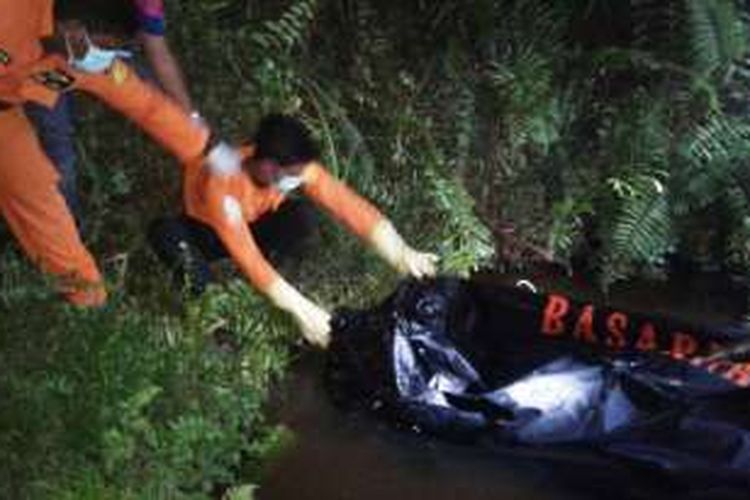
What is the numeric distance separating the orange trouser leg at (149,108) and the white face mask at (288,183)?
0.34m

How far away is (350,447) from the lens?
517cm

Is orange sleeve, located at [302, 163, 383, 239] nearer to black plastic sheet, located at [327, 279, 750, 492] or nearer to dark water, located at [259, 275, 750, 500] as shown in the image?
black plastic sheet, located at [327, 279, 750, 492]

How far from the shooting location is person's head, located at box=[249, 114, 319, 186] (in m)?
4.94

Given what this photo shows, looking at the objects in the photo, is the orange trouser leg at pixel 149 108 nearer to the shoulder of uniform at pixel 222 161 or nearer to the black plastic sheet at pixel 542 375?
the shoulder of uniform at pixel 222 161

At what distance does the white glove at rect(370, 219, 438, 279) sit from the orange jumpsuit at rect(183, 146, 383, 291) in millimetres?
260

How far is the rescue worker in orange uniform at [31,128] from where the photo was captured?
4359 mm

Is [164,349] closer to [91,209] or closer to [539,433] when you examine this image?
[91,209]

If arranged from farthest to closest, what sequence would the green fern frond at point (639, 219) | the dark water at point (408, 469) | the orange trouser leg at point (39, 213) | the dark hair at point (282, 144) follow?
the green fern frond at point (639, 219)
the dark hair at point (282, 144)
the dark water at point (408, 469)
the orange trouser leg at point (39, 213)

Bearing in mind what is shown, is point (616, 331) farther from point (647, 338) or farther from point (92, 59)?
point (92, 59)

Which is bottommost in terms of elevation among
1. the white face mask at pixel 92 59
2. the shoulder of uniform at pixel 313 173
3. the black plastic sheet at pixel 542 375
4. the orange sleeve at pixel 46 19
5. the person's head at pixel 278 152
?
the black plastic sheet at pixel 542 375

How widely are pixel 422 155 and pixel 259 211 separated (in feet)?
3.93

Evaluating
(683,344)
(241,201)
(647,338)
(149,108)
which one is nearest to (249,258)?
(241,201)

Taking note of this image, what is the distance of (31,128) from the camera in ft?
15.0

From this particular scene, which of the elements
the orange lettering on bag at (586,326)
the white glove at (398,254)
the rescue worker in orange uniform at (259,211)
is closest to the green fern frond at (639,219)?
the white glove at (398,254)
